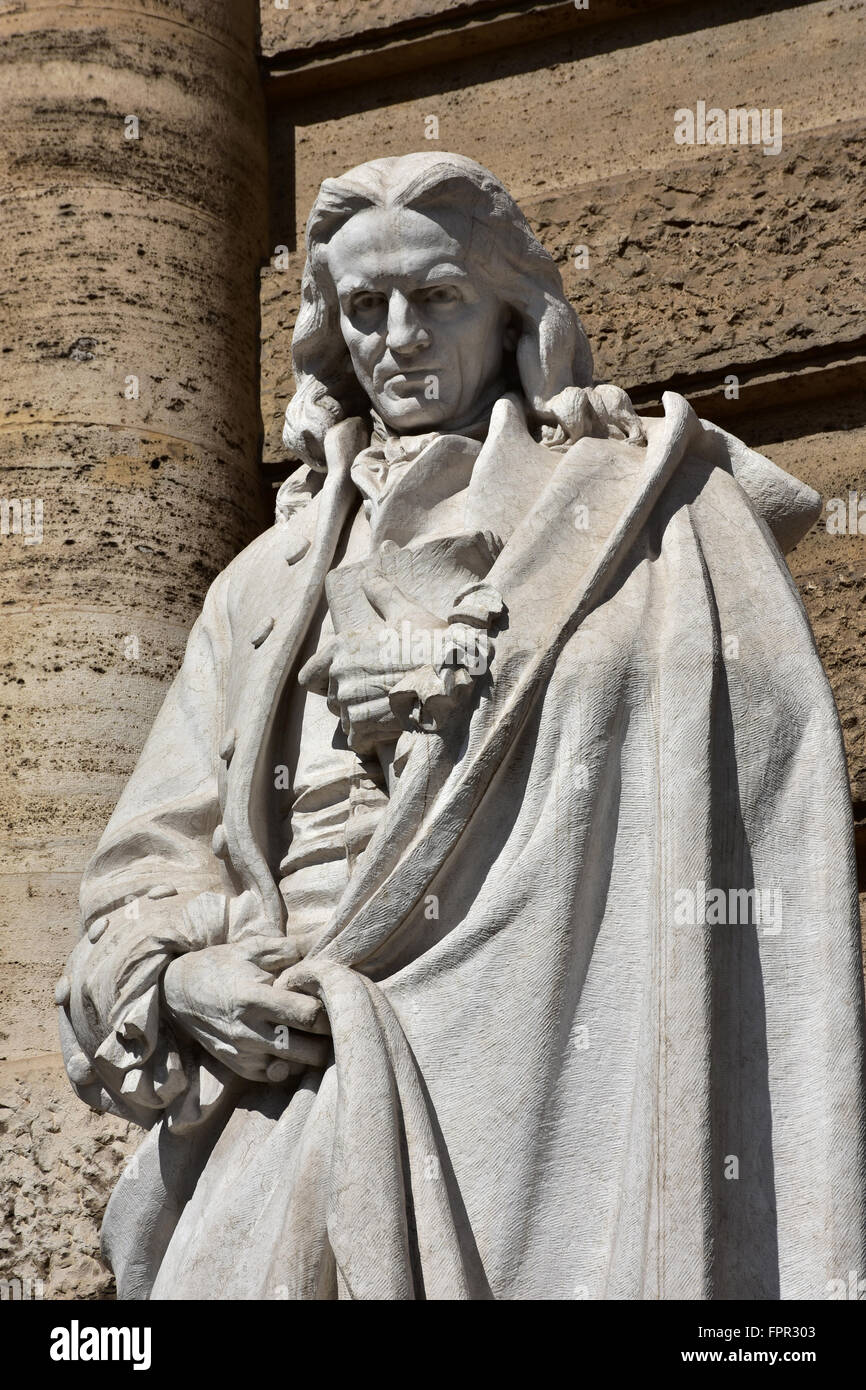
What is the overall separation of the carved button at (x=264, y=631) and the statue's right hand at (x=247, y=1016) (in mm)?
586

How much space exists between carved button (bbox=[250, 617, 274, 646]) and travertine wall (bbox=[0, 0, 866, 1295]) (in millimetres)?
1573

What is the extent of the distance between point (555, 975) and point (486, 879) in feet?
0.59

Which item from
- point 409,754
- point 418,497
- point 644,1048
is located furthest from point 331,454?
point 644,1048

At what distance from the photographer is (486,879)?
380 cm

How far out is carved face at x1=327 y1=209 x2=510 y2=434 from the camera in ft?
13.8

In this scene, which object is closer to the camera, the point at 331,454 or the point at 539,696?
the point at 539,696

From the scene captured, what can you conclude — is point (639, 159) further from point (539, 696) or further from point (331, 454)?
point (539, 696)

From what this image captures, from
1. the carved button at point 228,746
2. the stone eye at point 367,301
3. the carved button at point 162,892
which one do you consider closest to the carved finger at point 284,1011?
the carved button at point 162,892

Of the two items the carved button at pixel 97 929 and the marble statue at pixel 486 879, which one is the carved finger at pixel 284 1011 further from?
the carved button at pixel 97 929

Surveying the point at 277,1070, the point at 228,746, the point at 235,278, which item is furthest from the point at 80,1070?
the point at 235,278

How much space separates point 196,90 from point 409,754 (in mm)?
3041

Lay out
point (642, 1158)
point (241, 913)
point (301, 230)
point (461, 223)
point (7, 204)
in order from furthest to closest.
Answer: point (301, 230) < point (7, 204) < point (461, 223) < point (241, 913) < point (642, 1158)

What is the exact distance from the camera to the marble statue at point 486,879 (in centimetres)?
365

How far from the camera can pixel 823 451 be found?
19.6 feet
